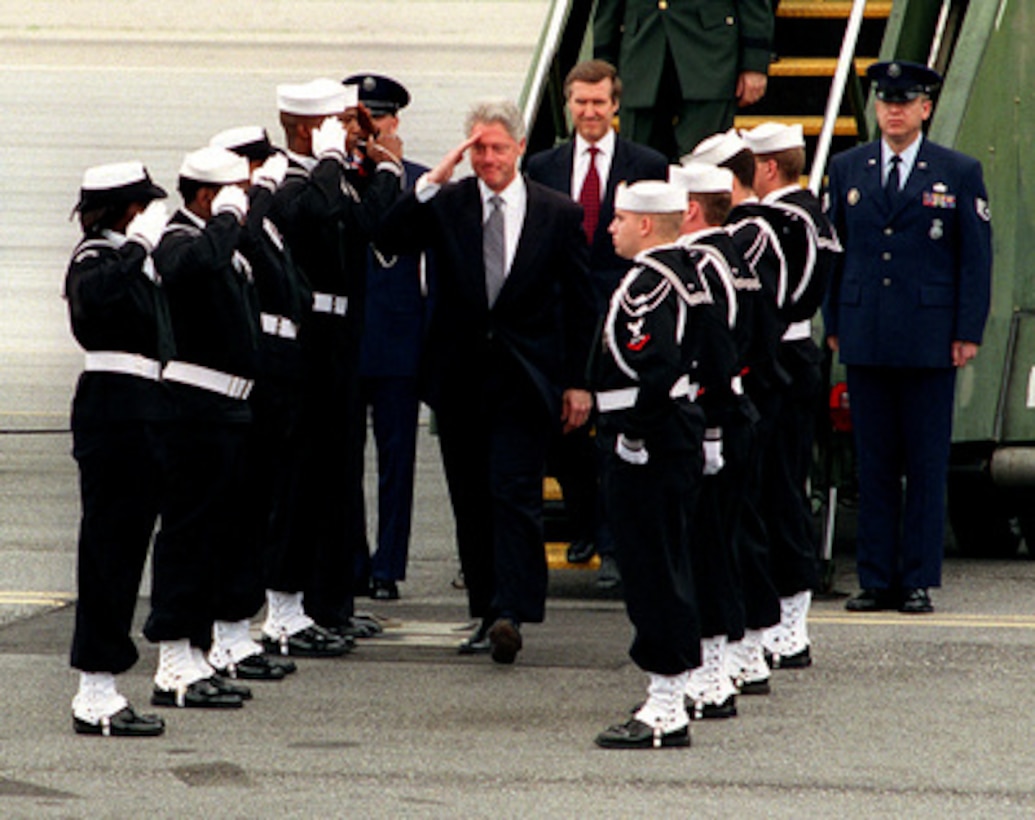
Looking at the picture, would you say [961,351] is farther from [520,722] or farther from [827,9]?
[520,722]

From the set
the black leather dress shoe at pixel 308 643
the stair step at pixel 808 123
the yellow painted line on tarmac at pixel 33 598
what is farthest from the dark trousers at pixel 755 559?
the stair step at pixel 808 123

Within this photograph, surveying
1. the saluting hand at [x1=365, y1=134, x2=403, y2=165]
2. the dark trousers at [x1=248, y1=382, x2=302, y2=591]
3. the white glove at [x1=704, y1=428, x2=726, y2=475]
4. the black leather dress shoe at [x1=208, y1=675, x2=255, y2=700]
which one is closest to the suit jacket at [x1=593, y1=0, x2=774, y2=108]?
the saluting hand at [x1=365, y1=134, x2=403, y2=165]

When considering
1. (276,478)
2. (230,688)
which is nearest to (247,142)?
(276,478)

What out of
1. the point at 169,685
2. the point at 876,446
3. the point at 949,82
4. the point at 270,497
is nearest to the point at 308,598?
the point at 270,497

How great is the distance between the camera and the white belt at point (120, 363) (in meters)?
7.89

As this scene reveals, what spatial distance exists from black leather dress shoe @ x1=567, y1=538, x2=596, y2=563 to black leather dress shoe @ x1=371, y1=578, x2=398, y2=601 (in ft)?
2.34

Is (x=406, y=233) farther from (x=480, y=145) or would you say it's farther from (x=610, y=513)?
(x=610, y=513)

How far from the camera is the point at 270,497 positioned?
915 centimetres

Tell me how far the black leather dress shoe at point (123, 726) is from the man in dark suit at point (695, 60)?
14.0 ft

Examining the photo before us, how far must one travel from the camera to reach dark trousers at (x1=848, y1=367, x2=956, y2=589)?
34.0 feet

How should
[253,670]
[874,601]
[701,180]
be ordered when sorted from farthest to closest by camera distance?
[874,601] → [253,670] → [701,180]

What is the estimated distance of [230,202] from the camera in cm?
830

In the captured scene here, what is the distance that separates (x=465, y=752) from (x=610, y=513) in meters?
0.81

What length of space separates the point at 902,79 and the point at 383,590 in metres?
2.84
